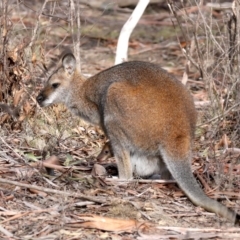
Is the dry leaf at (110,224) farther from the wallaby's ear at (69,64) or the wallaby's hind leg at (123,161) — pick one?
the wallaby's ear at (69,64)

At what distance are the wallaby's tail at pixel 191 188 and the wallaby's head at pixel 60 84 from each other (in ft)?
5.56

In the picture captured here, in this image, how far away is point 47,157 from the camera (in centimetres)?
742

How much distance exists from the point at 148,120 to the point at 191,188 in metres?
0.71

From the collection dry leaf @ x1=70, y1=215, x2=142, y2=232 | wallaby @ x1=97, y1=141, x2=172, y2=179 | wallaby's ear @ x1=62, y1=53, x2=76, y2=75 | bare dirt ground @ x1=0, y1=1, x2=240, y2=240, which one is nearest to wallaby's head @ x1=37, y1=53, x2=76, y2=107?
wallaby's ear @ x1=62, y1=53, x2=76, y2=75

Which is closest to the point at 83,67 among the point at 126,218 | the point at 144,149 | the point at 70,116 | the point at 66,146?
the point at 70,116

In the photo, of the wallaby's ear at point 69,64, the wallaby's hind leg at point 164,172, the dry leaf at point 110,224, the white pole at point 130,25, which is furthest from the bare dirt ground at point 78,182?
the white pole at point 130,25

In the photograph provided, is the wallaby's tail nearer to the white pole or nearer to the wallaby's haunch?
the wallaby's haunch

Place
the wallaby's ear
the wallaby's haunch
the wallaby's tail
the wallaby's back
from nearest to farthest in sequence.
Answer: the wallaby's tail, the wallaby's haunch, the wallaby's back, the wallaby's ear

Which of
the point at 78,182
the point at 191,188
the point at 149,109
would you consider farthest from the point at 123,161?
the point at 191,188

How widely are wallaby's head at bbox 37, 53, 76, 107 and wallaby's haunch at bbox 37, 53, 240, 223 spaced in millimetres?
668

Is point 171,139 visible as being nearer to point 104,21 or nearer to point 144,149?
point 144,149

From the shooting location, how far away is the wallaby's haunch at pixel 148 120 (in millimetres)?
6484

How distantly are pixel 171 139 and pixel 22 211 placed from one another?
1.35 meters

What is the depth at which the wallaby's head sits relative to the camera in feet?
25.8
